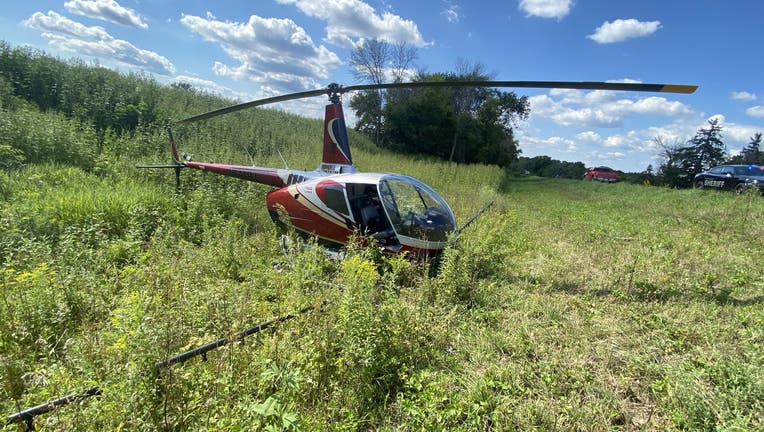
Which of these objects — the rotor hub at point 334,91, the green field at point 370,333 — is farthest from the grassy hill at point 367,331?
the rotor hub at point 334,91

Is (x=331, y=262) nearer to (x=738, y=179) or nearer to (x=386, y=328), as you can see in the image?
(x=386, y=328)

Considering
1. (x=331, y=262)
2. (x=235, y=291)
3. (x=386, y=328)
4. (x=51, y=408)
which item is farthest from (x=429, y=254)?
(x=51, y=408)

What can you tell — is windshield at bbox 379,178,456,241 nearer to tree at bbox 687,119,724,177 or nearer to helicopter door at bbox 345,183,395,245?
helicopter door at bbox 345,183,395,245

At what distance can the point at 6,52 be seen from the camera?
1187cm

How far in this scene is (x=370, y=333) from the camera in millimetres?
2740

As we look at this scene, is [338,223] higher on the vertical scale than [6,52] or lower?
lower

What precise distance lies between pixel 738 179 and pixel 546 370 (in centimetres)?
1606

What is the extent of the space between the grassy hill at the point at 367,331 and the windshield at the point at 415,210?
447mm

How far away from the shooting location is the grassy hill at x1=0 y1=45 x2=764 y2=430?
2.21 meters

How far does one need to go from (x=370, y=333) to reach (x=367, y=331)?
3 cm

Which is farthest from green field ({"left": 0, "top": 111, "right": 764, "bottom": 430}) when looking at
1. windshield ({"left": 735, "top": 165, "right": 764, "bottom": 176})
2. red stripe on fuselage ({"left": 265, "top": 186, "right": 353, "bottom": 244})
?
windshield ({"left": 735, "top": 165, "right": 764, "bottom": 176})

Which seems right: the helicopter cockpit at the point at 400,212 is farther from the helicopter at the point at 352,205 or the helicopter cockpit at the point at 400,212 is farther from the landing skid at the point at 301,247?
the landing skid at the point at 301,247

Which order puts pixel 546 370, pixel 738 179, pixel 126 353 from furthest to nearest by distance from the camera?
pixel 738 179
pixel 546 370
pixel 126 353

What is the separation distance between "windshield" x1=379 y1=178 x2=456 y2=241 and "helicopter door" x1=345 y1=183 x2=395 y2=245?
0.17 m
